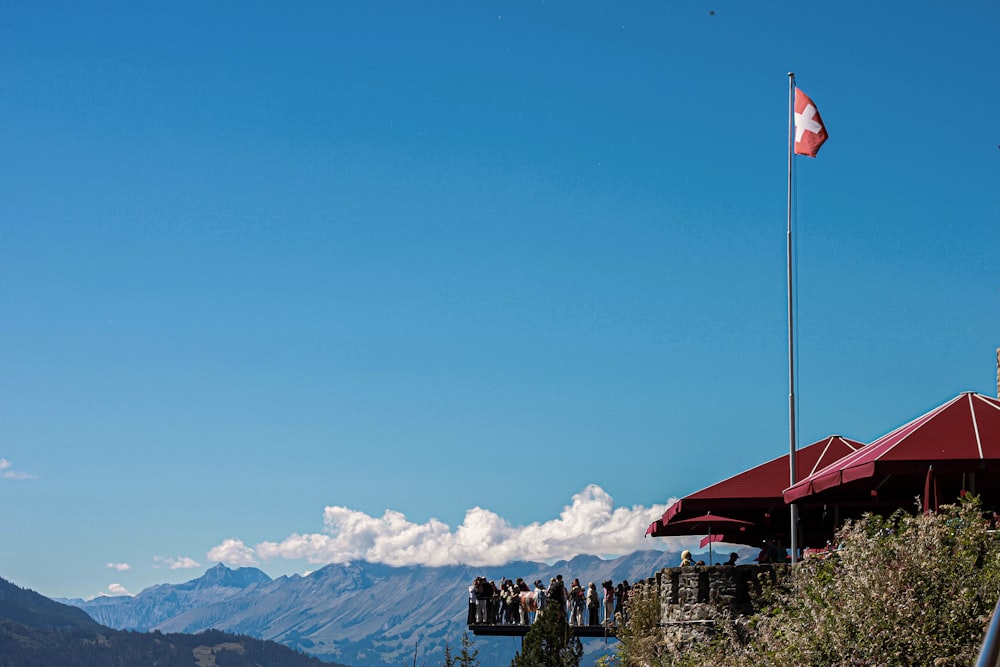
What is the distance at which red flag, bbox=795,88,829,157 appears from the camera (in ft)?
85.3

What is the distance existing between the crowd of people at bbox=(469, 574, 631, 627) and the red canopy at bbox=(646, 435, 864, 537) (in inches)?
374

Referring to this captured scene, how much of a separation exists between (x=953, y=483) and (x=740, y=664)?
6.37m

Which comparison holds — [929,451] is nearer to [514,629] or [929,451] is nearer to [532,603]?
[514,629]

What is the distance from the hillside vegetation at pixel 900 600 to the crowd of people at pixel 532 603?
→ 62.7 ft

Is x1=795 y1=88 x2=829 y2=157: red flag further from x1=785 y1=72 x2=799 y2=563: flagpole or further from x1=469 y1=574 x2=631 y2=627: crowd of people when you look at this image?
x1=469 y1=574 x2=631 y2=627: crowd of people

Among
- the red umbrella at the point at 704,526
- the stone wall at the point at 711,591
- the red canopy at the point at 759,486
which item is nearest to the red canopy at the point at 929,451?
the stone wall at the point at 711,591

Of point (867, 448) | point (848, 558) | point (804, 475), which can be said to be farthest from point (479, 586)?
point (848, 558)

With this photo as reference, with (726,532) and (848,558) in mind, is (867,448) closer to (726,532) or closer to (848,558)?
(848,558)

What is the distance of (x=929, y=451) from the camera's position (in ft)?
66.7

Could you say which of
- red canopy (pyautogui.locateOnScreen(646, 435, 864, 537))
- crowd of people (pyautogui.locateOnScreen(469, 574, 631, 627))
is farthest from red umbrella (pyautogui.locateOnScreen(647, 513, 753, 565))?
crowd of people (pyautogui.locateOnScreen(469, 574, 631, 627))

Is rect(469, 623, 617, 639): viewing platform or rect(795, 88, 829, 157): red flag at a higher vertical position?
rect(795, 88, 829, 157): red flag

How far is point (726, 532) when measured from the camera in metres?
34.1

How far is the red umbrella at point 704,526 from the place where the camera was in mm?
30375

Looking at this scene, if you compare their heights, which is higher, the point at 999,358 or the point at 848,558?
the point at 999,358
